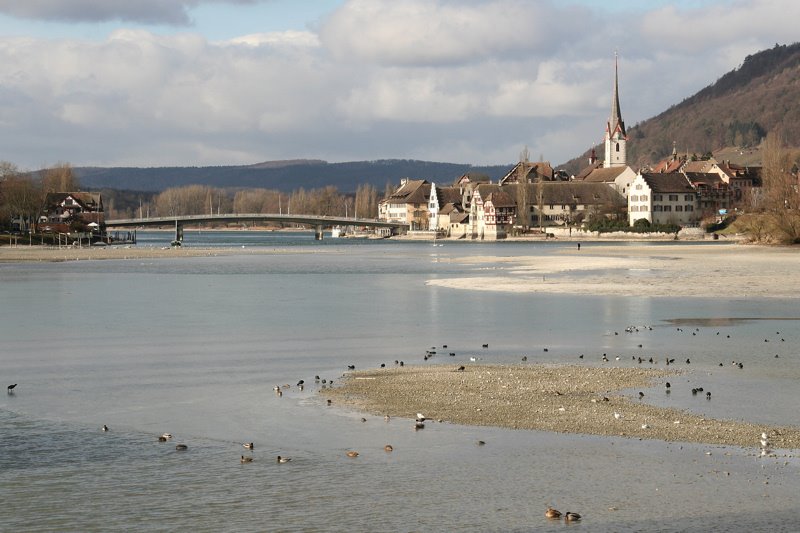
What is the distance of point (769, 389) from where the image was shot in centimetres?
2338

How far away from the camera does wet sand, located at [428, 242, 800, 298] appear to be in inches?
2108

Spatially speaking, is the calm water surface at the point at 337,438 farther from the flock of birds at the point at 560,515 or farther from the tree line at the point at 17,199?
the tree line at the point at 17,199

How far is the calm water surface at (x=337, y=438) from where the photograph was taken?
14898 millimetres

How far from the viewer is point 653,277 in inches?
2522

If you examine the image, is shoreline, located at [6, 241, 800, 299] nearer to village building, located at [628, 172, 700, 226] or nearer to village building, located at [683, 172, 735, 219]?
village building, located at [628, 172, 700, 226]

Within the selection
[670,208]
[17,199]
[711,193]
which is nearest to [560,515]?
[17,199]

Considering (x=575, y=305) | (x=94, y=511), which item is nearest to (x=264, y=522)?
(x=94, y=511)

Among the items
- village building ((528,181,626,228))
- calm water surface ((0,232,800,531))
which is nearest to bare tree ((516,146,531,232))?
village building ((528,181,626,228))

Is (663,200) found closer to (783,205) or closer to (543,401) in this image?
(783,205)

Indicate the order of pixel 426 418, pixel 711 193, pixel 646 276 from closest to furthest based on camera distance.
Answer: pixel 426 418
pixel 646 276
pixel 711 193

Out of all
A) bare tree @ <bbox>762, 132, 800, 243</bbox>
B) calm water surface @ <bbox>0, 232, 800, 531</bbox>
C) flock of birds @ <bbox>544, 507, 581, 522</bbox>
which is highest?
bare tree @ <bbox>762, 132, 800, 243</bbox>

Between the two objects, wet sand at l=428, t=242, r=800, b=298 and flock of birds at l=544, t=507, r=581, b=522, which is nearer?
flock of birds at l=544, t=507, r=581, b=522

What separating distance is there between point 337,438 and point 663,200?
159615 millimetres

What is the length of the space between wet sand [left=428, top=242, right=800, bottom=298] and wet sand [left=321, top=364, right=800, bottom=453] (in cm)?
2671
